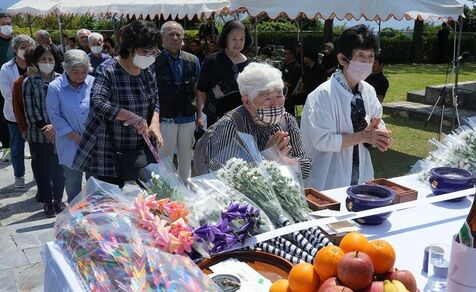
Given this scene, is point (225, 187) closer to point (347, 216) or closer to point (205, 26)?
point (347, 216)

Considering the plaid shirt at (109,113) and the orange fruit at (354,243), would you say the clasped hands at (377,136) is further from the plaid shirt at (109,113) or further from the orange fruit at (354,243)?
the plaid shirt at (109,113)

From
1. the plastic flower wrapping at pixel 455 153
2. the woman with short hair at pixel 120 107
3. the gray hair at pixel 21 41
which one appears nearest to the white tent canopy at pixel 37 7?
the gray hair at pixel 21 41

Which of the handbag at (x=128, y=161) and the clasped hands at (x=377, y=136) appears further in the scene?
the handbag at (x=128, y=161)

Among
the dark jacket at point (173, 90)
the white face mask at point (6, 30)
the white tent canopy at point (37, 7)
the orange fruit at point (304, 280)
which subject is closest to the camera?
the orange fruit at point (304, 280)

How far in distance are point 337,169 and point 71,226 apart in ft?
5.80

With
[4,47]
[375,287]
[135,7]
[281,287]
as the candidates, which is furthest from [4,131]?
[375,287]

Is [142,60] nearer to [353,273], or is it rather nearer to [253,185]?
[253,185]

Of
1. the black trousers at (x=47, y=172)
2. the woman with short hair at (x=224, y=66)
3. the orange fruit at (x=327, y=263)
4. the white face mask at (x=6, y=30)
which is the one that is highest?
the white face mask at (x=6, y=30)

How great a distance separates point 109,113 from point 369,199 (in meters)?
1.94

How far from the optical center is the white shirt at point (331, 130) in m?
2.75

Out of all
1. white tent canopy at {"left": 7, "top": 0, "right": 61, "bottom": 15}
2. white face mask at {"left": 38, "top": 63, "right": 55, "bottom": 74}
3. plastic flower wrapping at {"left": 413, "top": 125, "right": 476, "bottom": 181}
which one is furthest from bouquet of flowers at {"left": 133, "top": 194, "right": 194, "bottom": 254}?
white tent canopy at {"left": 7, "top": 0, "right": 61, "bottom": 15}

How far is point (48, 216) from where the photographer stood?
4.72 metres

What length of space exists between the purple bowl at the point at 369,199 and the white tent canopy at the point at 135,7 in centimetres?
613

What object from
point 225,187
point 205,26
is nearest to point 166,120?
point 225,187
